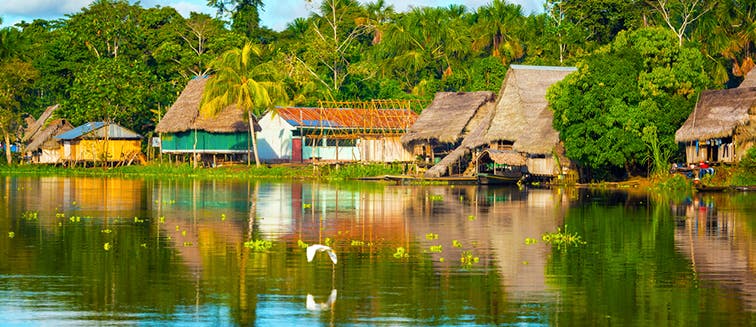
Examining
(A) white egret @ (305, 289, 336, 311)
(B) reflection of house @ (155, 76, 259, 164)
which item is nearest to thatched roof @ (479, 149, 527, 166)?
(B) reflection of house @ (155, 76, 259, 164)

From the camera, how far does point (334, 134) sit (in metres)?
69.9

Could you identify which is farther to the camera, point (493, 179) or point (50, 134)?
point (50, 134)

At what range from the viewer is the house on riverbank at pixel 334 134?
222ft

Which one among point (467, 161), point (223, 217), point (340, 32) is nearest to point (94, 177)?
point (467, 161)

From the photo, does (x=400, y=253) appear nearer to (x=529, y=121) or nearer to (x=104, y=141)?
(x=529, y=121)

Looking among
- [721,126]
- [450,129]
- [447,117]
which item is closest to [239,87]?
[447,117]

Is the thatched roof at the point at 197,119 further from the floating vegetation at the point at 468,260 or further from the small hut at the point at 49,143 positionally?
the floating vegetation at the point at 468,260

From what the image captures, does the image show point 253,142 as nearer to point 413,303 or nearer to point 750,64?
point 750,64

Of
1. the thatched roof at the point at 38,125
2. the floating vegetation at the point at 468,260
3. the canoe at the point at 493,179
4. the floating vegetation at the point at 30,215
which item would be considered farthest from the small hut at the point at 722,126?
the thatched roof at the point at 38,125

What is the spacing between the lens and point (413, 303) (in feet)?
56.3

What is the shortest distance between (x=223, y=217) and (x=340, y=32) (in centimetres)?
5627

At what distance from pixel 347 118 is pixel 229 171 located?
8.92 metres

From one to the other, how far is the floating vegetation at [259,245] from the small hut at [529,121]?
28223mm

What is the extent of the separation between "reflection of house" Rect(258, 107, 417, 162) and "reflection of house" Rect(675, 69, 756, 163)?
2246 centimetres
